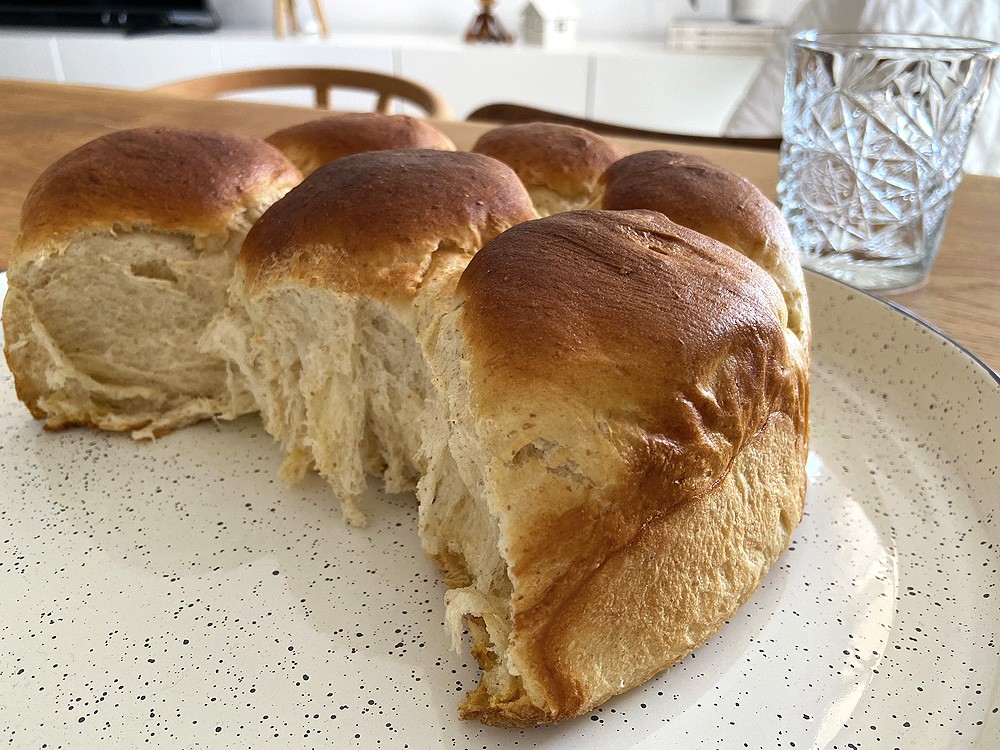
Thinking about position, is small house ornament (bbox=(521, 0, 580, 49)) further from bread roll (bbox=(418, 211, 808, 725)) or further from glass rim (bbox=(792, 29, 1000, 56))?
bread roll (bbox=(418, 211, 808, 725))

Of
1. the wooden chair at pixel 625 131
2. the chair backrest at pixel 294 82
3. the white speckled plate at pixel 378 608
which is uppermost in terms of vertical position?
the chair backrest at pixel 294 82

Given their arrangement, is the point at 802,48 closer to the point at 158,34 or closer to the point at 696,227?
the point at 696,227

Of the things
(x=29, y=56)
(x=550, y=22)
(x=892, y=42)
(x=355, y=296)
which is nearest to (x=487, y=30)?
(x=550, y=22)

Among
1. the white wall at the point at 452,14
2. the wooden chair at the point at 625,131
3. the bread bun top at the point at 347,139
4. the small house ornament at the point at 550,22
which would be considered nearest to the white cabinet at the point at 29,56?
the white wall at the point at 452,14

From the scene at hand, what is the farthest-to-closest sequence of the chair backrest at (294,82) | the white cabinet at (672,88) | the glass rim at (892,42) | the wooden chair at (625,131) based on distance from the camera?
the white cabinet at (672,88)
the chair backrest at (294,82)
the wooden chair at (625,131)
the glass rim at (892,42)

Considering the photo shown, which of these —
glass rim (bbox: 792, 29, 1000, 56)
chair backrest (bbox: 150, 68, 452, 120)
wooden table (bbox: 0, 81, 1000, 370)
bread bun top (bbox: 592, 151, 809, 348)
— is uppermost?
glass rim (bbox: 792, 29, 1000, 56)

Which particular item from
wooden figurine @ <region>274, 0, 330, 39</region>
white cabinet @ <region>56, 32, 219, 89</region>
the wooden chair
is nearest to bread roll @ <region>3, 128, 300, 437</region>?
the wooden chair

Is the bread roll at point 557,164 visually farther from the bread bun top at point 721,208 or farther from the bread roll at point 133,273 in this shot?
the bread roll at point 133,273
